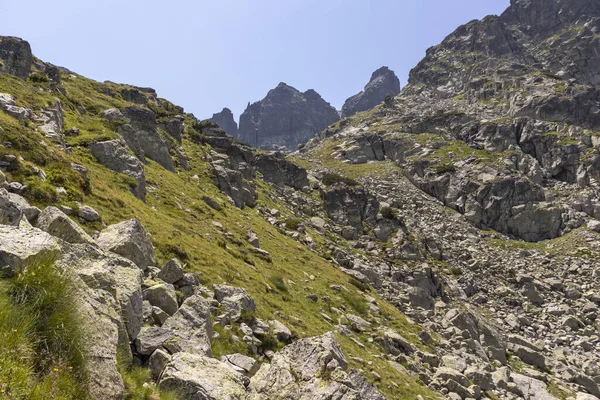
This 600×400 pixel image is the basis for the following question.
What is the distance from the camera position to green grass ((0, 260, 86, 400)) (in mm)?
4543

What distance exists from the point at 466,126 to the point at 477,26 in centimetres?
11146

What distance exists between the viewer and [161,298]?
432 inches

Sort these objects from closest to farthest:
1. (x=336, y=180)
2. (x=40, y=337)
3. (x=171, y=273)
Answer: (x=40, y=337)
(x=171, y=273)
(x=336, y=180)

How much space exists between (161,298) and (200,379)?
4161 mm

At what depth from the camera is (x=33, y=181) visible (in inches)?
562

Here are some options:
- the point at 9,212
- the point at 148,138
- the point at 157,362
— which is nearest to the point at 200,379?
the point at 157,362

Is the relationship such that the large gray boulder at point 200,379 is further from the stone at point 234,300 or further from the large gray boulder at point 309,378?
the stone at point 234,300

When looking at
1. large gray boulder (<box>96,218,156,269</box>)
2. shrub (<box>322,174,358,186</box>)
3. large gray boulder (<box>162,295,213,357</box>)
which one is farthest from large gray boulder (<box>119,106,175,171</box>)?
shrub (<box>322,174,358,186</box>)

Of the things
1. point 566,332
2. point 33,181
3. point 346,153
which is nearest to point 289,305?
point 33,181

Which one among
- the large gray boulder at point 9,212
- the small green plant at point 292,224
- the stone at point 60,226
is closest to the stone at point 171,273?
the stone at point 60,226

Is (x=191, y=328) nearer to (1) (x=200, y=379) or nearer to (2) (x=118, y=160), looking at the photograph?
(1) (x=200, y=379)

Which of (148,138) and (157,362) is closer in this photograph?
(157,362)

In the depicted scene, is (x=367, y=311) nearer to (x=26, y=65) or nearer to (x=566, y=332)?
(x=566, y=332)

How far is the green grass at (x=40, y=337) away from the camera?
454 cm
